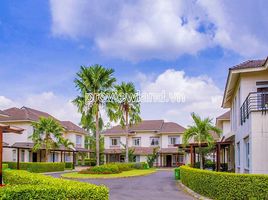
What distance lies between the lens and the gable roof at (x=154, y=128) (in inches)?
2675

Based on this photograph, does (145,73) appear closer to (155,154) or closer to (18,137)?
(18,137)

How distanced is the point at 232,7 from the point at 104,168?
2563 centimetres

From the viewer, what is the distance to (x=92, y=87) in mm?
43938

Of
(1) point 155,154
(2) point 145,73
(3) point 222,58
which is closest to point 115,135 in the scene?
(1) point 155,154

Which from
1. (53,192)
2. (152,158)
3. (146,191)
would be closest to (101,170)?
(146,191)

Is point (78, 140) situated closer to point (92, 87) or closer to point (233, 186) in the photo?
point (92, 87)

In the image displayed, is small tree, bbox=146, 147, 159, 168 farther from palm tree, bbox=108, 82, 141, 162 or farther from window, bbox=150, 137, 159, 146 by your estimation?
palm tree, bbox=108, 82, 141, 162

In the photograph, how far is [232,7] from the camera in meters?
17.9

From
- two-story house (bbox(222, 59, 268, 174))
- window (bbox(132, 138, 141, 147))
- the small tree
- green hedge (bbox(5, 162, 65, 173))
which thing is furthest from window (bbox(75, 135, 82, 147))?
two-story house (bbox(222, 59, 268, 174))

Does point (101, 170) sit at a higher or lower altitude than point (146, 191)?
lower

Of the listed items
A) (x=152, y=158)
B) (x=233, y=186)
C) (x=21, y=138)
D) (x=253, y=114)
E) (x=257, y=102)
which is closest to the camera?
(x=233, y=186)

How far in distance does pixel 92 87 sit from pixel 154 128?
90.2 ft

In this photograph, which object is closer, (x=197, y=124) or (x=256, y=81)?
(x=256, y=81)

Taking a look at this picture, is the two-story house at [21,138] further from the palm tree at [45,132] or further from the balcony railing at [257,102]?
the balcony railing at [257,102]
